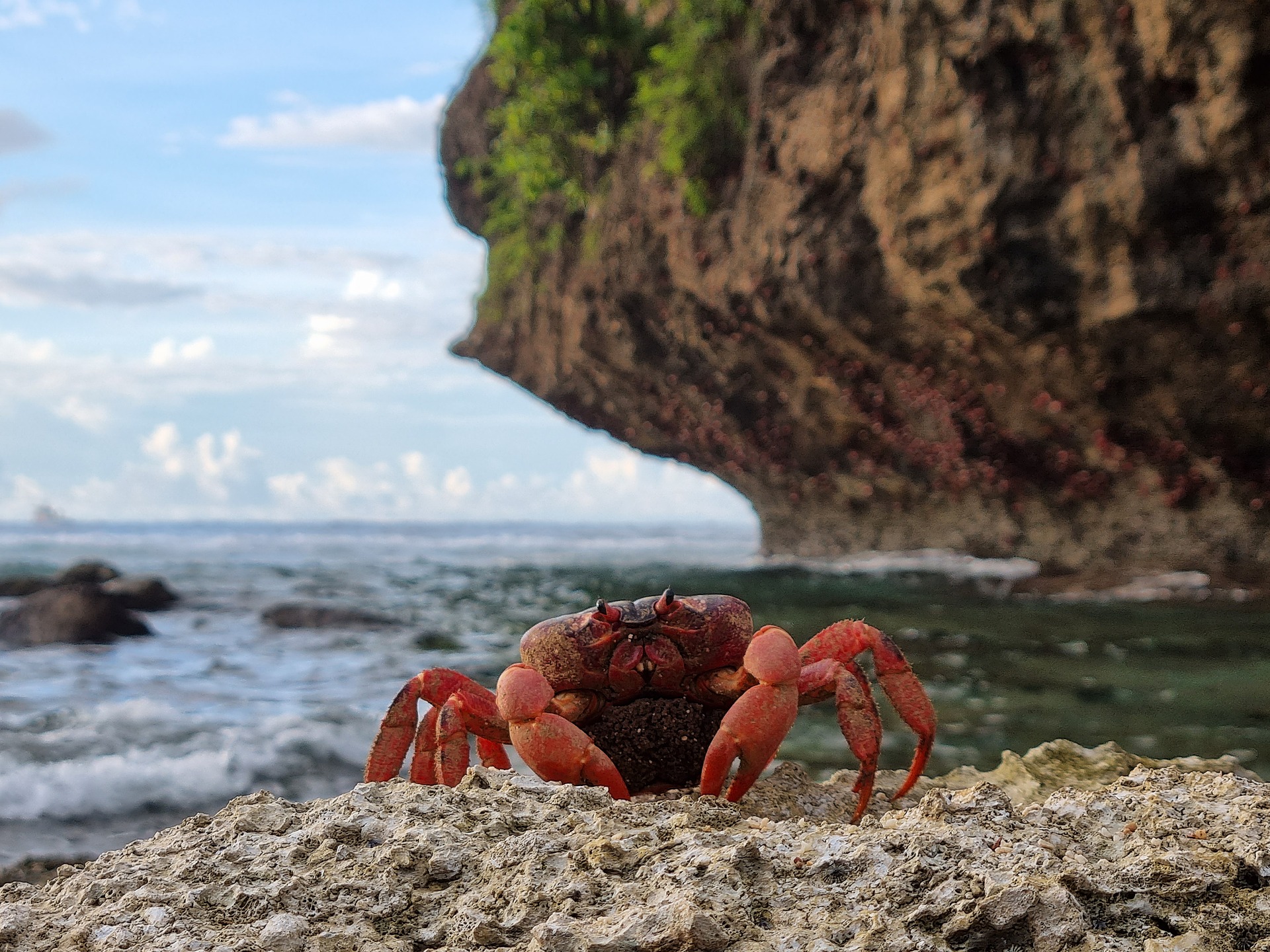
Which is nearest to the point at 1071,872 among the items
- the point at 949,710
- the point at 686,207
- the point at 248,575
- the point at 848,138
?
the point at 949,710

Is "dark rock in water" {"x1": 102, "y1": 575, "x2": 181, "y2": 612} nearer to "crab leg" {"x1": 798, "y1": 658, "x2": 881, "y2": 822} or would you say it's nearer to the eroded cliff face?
the eroded cliff face

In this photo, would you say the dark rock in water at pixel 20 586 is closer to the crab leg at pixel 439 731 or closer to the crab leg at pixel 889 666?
the crab leg at pixel 439 731

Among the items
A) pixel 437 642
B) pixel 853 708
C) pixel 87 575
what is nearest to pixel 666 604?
pixel 853 708

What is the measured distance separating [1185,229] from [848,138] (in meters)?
3.33

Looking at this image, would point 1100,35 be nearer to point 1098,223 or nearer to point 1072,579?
point 1098,223

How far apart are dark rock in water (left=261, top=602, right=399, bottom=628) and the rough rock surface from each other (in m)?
9.82

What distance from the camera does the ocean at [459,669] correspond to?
5133 mm

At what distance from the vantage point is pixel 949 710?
6160mm

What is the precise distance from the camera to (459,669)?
341 inches

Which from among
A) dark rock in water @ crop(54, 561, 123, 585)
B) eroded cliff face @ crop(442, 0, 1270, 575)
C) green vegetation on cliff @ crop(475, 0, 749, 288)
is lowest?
dark rock in water @ crop(54, 561, 123, 585)

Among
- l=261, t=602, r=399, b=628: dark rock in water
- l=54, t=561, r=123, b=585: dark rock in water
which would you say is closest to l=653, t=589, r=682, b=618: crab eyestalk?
l=261, t=602, r=399, b=628: dark rock in water

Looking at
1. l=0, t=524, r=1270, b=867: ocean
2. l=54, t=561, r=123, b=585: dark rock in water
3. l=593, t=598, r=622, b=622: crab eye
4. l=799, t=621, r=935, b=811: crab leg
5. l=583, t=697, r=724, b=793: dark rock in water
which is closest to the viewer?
l=593, t=598, r=622, b=622: crab eye

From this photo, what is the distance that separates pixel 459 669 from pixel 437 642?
7.37ft

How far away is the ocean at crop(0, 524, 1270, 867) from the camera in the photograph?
16.8 feet
